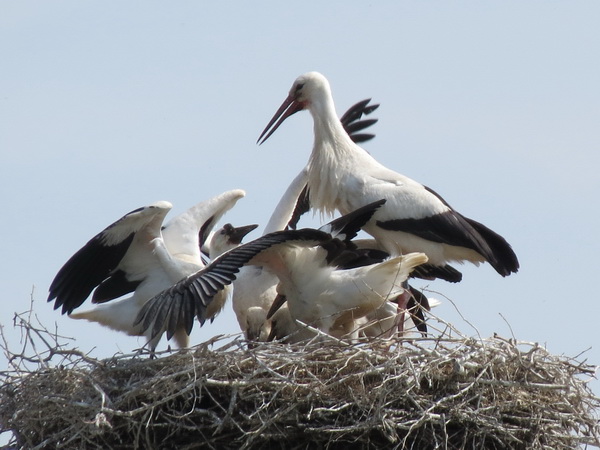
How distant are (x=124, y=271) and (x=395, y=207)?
179cm

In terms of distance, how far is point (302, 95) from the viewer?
415 inches

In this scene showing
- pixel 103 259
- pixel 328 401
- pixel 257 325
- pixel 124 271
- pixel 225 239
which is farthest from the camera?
pixel 225 239

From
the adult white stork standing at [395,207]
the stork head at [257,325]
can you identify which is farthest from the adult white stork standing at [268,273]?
the adult white stork standing at [395,207]

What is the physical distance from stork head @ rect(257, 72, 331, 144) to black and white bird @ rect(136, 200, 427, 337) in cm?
139

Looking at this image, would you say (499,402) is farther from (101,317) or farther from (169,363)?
(101,317)

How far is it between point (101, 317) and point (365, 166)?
1995 millimetres

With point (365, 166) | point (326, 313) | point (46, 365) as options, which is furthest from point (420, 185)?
point (46, 365)

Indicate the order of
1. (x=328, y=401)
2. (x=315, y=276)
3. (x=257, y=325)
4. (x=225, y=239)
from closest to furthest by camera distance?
(x=328, y=401) → (x=315, y=276) → (x=257, y=325) → (x=225, y=239)

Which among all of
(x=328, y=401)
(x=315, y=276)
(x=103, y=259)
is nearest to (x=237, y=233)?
(x=103, y=259)

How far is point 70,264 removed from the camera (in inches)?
380

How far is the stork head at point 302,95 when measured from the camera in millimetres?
10430

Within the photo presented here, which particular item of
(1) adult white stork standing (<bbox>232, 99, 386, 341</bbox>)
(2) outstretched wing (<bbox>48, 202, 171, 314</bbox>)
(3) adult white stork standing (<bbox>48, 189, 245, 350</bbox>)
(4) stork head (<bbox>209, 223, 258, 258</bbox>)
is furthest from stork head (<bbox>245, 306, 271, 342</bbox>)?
(4) stork head (<bbox>209, 223, 258, 258</bbox>)

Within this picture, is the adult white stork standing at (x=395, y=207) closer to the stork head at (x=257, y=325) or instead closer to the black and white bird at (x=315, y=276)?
the black and white bird at (x=315, y=276)

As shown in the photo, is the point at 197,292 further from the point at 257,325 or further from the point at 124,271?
the point at 124,271
